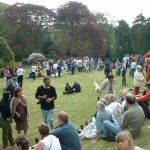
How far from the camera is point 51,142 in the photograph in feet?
22.1

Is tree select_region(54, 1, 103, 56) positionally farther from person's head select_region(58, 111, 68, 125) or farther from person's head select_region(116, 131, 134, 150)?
person's head select_region(116, 131, 134, 150)

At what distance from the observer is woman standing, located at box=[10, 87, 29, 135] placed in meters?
10.5

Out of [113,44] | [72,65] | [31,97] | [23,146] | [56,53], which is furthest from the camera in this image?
[113,44]

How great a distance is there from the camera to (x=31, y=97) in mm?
21438

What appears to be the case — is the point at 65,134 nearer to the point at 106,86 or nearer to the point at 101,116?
the point at 101,116

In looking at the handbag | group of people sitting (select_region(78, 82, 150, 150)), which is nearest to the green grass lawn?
group of people sitting (select_region(78, 82, 150, 150))

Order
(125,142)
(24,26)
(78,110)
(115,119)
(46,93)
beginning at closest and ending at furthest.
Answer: (125,142), (115,119), (46,93), (78,110), (24,26)

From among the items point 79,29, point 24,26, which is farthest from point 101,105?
point 24,26

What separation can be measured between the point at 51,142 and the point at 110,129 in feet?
10.3

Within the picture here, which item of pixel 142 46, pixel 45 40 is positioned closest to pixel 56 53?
pixel 45 40

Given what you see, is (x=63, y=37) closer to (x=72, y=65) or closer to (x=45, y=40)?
(x=45, y=40)

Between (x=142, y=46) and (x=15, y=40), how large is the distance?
65.1ft

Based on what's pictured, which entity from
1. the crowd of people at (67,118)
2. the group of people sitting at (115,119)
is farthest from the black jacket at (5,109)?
the group of people sitting at (115,119)

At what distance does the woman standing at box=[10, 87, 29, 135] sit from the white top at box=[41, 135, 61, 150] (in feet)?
12.8
